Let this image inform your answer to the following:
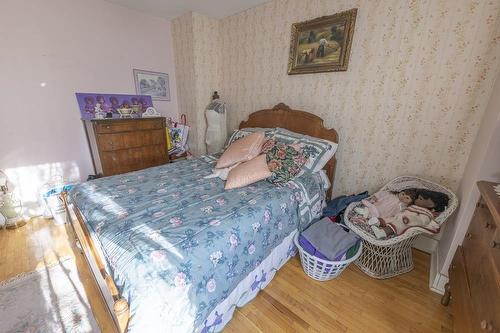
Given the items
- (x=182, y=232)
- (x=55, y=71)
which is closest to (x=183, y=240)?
(x=182, y=232)

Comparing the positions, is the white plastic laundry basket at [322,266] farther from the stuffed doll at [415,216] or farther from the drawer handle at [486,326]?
the drawer handle at [486,326]

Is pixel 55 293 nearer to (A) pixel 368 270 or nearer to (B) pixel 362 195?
(A) pixel 368 270

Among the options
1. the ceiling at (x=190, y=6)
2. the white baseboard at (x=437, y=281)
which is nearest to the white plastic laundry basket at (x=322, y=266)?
the white baseboard at (x=437, y=281)

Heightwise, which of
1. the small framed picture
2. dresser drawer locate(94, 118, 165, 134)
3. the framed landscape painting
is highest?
the framed landscape painting

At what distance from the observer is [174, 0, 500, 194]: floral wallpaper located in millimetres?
1495

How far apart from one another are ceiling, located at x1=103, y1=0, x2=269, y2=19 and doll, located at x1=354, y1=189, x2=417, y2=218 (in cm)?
243

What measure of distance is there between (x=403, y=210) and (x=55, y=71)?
3.64 metres

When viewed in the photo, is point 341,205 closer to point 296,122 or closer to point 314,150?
point 314,150

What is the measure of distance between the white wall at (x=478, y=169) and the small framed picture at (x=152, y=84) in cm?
341

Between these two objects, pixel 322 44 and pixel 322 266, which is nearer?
pixel 322 266

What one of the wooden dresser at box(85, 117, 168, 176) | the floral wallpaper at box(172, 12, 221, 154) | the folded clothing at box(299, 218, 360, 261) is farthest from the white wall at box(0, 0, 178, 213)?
the folded clothing at box(299, 218, 360, 261)

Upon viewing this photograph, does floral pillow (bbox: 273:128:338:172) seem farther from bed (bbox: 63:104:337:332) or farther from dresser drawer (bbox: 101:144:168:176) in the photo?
dresser drawer (bbox: 101:144:168:176)

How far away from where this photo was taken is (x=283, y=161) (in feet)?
6.01

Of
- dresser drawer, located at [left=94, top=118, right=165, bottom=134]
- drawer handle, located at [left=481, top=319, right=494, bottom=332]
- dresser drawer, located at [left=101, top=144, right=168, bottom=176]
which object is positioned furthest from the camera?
dresser drawer, located at [left=101, top=144, right=168, bottom=176]
